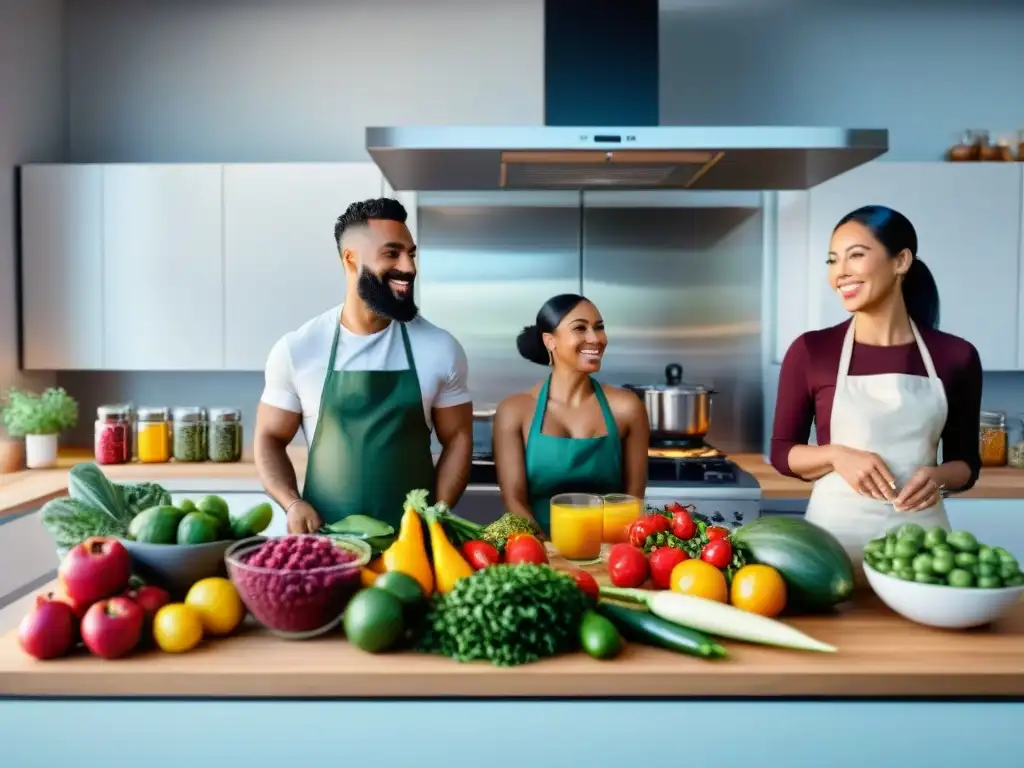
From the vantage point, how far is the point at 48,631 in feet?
4.34

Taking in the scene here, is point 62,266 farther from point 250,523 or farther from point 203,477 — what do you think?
point 250,523

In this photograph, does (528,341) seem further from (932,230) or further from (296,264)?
(932,230)

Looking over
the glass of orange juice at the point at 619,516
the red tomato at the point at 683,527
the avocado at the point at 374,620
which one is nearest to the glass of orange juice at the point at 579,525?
the glass of orange juice at the point at 619,516

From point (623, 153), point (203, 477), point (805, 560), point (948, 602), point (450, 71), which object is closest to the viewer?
point (948, 602)

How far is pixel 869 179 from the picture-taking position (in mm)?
3496

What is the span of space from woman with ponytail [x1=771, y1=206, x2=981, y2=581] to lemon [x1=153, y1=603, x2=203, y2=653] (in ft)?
3.85

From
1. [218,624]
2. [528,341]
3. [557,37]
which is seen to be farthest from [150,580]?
[557,37]

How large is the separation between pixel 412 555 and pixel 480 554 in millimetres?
127

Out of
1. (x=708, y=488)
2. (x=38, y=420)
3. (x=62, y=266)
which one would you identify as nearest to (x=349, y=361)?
(x=708, y=488)

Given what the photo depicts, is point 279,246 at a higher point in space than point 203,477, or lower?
higher

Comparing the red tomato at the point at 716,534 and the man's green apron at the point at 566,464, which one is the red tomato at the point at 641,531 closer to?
the red tomato at the point at 716,534

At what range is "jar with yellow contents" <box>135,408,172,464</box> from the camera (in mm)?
3621

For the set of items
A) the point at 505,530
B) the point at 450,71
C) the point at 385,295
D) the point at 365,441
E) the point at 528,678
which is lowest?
the point at 528,678

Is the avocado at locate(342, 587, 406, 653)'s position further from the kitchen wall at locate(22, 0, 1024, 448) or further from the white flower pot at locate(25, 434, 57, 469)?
the kitchen wall at locate(22, 0, 1024, 448)
